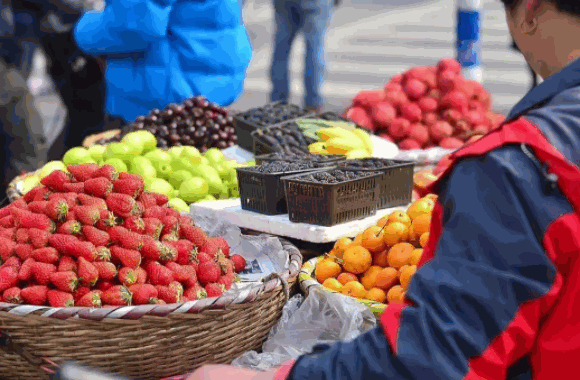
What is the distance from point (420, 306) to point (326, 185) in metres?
1.78

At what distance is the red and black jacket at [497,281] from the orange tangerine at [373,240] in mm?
1677

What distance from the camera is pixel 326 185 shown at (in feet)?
9.04

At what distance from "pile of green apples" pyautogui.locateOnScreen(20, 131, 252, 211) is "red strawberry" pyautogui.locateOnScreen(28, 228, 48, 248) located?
41.8 inches

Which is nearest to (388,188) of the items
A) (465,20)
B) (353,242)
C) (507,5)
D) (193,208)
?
(353,242)

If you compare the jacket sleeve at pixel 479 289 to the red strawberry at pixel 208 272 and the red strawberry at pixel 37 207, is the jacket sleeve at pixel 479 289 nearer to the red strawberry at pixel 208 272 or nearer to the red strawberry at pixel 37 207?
the red strawberry at pixel 208 272

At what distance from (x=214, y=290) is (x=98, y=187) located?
473 mm

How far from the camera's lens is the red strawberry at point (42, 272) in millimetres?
2182

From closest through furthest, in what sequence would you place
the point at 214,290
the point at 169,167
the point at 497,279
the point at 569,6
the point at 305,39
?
the point at 497,279
the point at 569,6
the point at 214,290
the point at 169,167
the point at 305,39

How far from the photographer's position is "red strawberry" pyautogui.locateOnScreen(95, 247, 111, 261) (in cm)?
222

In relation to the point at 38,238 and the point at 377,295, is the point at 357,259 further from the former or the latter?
the point at 38,238

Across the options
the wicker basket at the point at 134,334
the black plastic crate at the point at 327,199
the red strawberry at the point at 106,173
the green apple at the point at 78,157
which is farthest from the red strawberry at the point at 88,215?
the green apple at the point at 78,157

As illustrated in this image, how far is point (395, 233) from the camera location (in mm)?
2666

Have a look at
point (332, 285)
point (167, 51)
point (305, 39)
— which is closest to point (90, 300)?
point (332, 285)

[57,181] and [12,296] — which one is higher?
[57,181]
